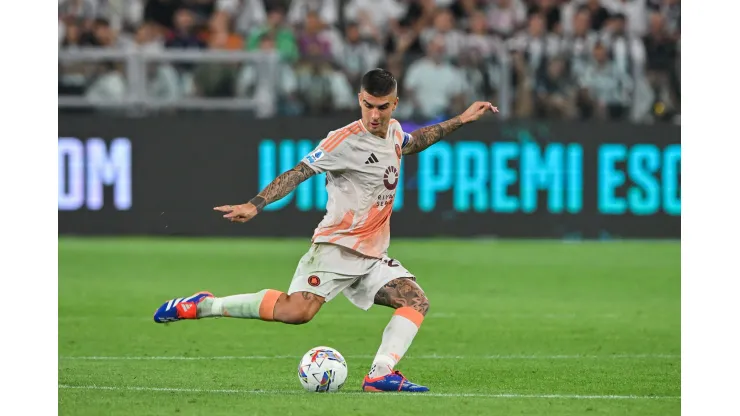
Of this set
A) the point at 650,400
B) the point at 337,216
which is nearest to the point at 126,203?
the point at 337,216

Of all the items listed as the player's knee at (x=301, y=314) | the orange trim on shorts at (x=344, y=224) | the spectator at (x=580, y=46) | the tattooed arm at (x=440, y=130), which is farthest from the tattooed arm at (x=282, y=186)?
the spectator at (x=580, y=46)

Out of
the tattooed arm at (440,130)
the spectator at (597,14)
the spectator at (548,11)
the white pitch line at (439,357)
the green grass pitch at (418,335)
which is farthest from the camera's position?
the spectator at (548,11)

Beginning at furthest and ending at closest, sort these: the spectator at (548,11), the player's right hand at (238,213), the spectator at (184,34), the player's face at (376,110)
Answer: the spectator at (548,11) → the spectator at (184,34) → the player's face at (376,110) → the player's right hand at (238,213)

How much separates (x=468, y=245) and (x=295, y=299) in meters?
11.1

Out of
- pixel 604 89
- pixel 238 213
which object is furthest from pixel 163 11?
pixel 238 213

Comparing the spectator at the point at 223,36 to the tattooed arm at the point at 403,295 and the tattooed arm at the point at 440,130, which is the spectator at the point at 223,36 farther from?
the tattooed arm at the point at 403,295

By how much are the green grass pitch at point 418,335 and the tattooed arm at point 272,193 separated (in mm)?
1040

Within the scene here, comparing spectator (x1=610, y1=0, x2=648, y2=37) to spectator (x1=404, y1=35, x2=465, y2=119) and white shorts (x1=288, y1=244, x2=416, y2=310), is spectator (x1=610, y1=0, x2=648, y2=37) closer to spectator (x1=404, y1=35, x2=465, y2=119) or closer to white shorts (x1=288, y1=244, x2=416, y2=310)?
spectator (x1=404, y1=35, x2=465, y2=119)

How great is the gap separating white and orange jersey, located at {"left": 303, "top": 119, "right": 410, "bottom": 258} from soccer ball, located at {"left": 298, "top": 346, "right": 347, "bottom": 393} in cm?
72

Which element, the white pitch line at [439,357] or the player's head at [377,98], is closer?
the player's head at [377,98]

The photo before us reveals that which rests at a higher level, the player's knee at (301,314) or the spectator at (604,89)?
the spectator at (604,89)

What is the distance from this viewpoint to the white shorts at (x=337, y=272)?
814cm

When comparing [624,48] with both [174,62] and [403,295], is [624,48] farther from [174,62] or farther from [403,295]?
[403,295]

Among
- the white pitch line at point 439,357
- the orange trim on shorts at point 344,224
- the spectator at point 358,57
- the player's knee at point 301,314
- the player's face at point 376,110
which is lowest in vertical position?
the white pitch line at point 439,357
